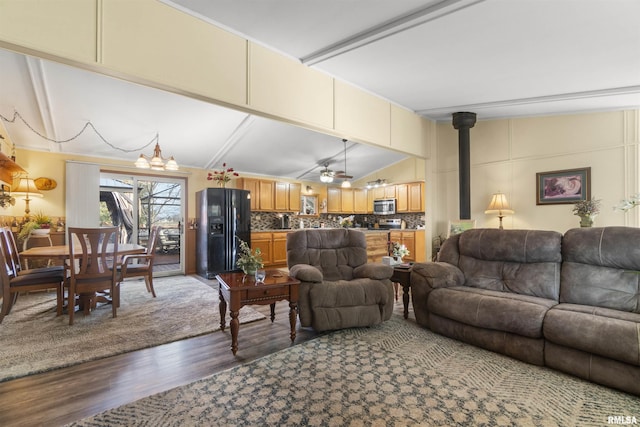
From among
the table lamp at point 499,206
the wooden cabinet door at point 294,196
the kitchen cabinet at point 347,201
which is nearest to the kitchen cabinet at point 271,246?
the wooden cabinet door at point 294,196

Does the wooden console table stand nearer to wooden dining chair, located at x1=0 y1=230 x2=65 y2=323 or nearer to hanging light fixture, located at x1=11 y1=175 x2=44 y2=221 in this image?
wooden dining chair, located at x1=0 y1=230 x2=65 y2=323

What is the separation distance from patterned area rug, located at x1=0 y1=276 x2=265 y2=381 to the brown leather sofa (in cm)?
214

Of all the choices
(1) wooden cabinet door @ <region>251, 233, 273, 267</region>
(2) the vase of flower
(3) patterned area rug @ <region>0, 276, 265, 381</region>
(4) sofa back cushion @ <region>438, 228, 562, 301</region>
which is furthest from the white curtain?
(2) the vase of flower

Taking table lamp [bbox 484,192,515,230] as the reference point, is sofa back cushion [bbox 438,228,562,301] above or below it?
below

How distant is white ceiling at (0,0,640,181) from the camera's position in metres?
2.48

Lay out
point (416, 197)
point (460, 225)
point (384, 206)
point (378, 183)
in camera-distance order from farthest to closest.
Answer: point (378, 183) < point (384, 206) < point (416, 197) < point (460, 225)

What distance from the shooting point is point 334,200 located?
28.1 ft

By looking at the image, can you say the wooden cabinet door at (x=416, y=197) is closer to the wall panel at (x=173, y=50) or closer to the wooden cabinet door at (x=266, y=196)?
the wooden cabinet door at (x=266, y=196)

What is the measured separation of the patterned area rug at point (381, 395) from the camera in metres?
1.78

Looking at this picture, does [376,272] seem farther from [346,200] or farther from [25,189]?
[346,200]

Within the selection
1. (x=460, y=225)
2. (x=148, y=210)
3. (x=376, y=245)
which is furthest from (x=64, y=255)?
(x=460, y=225)

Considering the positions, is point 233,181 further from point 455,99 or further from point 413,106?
point 455,99

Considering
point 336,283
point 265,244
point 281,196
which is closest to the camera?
point 336,283

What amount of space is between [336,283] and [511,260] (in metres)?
1.79
